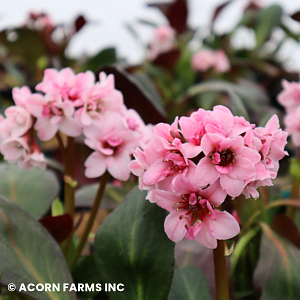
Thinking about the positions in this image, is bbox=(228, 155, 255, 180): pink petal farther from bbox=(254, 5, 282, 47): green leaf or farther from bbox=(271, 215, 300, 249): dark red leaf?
bbox=(254, 5, 282, 47): green leaf

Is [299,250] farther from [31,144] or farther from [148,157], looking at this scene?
[31,144]

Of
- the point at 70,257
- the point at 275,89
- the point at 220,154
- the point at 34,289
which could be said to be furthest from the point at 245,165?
the point at 275,89

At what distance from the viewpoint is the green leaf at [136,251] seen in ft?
Answer: 1.48

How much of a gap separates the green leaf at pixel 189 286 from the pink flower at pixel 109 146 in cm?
16

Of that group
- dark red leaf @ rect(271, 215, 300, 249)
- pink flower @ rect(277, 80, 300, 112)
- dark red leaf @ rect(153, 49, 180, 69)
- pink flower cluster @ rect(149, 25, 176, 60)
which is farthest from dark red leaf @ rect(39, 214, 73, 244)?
pink flower cluster @ rect(149, 25, 176, 60)

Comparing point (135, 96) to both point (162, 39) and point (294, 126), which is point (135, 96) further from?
point (162, 39)

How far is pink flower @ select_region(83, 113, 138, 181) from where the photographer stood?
0.55m

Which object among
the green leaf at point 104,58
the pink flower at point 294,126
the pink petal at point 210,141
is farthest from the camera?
the green leaf at point 104,58

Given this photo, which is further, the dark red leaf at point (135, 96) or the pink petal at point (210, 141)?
the dark red leaf at point (135, 96)

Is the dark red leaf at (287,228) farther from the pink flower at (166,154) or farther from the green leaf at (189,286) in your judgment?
the pink flower at (166,154)

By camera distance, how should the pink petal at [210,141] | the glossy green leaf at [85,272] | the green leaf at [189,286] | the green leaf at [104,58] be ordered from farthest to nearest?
the green leaf at [104,58] < the glossy green leaf at [85,272] < the green leaf at [189,286] < the pink petal at [210,141]

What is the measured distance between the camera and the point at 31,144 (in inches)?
22.1

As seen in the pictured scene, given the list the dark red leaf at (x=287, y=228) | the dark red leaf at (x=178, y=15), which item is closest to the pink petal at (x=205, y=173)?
the dark red leaf at (x=287, y=228)

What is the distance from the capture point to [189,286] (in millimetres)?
478
